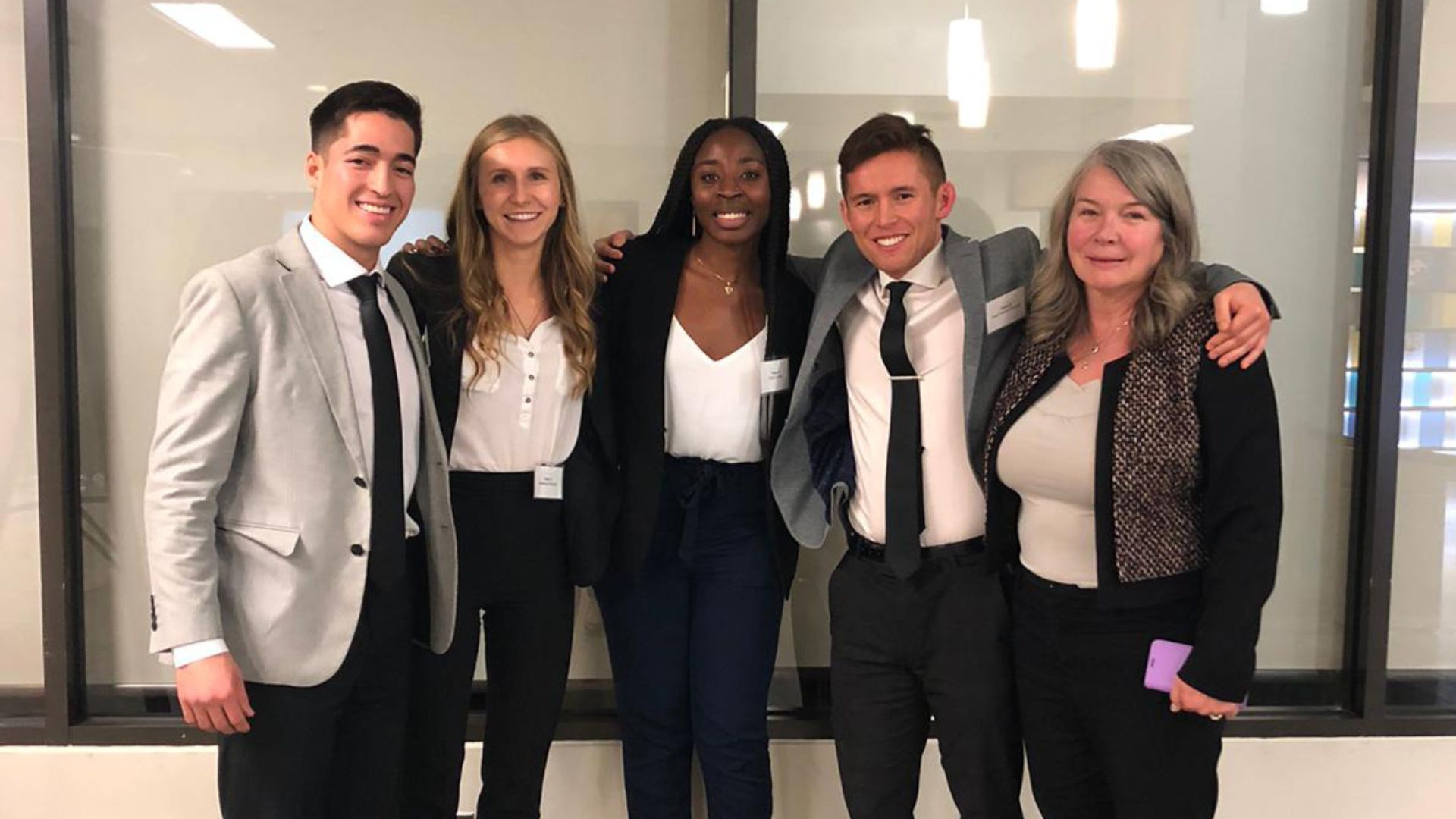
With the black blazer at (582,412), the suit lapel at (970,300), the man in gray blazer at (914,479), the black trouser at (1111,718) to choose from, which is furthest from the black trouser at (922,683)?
the black blazer at (582,412)

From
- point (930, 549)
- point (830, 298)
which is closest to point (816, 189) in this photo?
point (830, 298)

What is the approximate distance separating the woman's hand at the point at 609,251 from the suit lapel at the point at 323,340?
72cm

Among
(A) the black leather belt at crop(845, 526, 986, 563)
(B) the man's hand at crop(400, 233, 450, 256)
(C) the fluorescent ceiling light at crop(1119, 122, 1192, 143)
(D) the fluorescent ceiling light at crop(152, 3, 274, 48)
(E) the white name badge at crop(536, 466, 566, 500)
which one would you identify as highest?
(D) the fluorescent ceiling light at crop(152, 3, 274, 48)

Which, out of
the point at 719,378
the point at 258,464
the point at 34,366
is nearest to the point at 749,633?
the point at 719,378

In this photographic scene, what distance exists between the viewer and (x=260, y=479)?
5.00ft

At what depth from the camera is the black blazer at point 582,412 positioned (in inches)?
76.5

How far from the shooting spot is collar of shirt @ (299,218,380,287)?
1.66 meters

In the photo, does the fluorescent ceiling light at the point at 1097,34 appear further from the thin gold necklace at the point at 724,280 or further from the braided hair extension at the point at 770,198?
the thin gold necklace at the point at 724,280

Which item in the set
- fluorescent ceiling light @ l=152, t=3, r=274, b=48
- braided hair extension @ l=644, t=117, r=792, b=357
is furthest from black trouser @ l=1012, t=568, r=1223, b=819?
fluorescent ceiling light @ l=152, t=3, r=274, b=48

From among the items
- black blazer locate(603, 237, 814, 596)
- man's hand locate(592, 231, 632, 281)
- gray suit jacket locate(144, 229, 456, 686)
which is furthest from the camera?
man's hand locate(592, 231, 632, 281)

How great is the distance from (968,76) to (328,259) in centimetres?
182

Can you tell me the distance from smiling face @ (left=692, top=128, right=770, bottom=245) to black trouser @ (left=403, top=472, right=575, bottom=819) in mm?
734

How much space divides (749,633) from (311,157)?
134 centimetres

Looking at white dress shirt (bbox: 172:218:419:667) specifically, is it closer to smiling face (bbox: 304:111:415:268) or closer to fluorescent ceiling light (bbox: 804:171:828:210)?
smiling face (bbox: 304:111:415:268)
